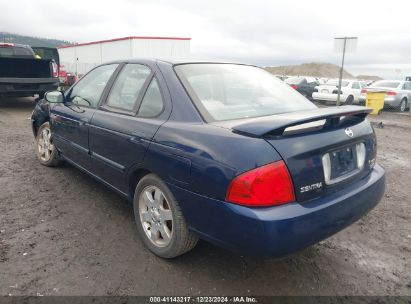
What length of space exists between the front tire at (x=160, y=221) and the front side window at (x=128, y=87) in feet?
2.45

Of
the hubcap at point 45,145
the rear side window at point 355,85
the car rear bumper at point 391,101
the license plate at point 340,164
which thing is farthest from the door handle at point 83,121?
the rear side window at point 355,85

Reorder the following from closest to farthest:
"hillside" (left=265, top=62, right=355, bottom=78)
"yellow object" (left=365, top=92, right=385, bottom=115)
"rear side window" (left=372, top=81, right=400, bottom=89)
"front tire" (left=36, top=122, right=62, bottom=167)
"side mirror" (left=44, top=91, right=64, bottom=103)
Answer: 1. "side mirror" (left=44, top=91, right=64, bottom=103)
2. "front tire" (left=36, top=122, right=62, bottom=167)
3. "yellow object" (left=365, top=92, right=385, bottom=115)
4. "rear side window" (left=372, top=81, right=400, bottom=89)
5. "hillside" (left=265, top=62, right=355, bottom=78)

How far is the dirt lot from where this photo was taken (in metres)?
2.45

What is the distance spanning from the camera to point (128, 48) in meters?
25.2

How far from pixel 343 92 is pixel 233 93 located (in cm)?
1603

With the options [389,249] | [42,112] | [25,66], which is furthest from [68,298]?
[25,66]

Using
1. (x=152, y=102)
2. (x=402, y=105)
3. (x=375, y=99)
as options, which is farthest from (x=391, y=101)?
(x=152, y=102)

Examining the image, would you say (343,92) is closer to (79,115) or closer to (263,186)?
(79,115)

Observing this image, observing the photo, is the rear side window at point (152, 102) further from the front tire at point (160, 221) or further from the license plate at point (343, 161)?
the license plate at point (343, 161)

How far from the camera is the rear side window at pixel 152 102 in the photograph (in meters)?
2.71

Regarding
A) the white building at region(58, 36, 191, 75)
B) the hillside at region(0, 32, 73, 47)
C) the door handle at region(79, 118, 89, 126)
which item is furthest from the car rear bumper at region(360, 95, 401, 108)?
the hillside at region(0, 32, 73, 47)

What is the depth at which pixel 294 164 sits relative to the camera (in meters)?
2.06

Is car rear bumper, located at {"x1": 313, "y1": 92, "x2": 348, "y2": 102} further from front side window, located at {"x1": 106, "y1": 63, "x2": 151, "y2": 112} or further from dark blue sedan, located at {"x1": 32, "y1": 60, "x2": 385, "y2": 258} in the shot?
front side window, located at {"x1": 106, "y1": 63, "x2": 151, "y2": 112}

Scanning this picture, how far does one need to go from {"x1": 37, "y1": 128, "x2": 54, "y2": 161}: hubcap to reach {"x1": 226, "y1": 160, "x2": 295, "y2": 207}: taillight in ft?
11.7
